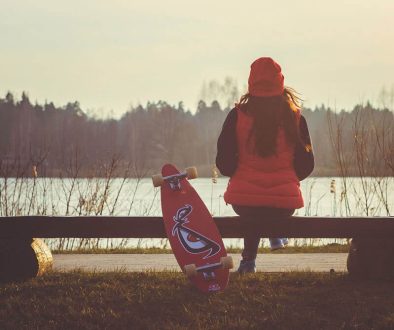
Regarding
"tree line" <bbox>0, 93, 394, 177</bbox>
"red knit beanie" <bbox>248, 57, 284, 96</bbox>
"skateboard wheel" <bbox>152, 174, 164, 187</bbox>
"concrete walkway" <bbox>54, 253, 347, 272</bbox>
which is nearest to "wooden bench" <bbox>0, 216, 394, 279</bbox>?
"skateboard wheel" <bbox>152, 174, 164, 187</bbox>

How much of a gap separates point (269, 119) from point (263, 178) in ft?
1.37

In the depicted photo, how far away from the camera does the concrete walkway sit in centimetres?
595

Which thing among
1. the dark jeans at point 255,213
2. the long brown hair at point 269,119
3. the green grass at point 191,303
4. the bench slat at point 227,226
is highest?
the long brown hair at point 269,119

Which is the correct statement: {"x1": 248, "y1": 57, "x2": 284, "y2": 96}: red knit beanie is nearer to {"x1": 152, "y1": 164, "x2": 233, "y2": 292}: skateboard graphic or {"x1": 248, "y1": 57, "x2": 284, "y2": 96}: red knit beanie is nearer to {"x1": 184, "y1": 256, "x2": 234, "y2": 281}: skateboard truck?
{"x1": 152, "y1": 164, "x2": 233, "y2": 292}: skateboard graphic

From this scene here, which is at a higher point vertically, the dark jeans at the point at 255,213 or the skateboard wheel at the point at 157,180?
the skateboard wheel at the point at 157,180

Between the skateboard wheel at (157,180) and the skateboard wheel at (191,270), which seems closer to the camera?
the skateboard wheel at (191,270)

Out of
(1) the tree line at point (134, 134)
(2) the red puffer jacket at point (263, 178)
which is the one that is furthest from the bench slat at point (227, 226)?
(1) the tree line at point (134, 134)

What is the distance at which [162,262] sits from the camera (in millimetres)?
6465

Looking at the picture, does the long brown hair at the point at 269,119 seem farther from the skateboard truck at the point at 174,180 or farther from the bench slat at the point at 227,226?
the skateboard truck at the point at 174,180

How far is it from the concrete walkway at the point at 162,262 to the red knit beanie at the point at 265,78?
160cm

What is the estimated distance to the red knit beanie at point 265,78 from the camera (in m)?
4.95

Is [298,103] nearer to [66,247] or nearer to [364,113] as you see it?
[364,113]

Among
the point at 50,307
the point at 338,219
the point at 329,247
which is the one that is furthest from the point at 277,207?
the point at 329,247

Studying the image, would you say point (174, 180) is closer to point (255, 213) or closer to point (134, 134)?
point (255, 213)
